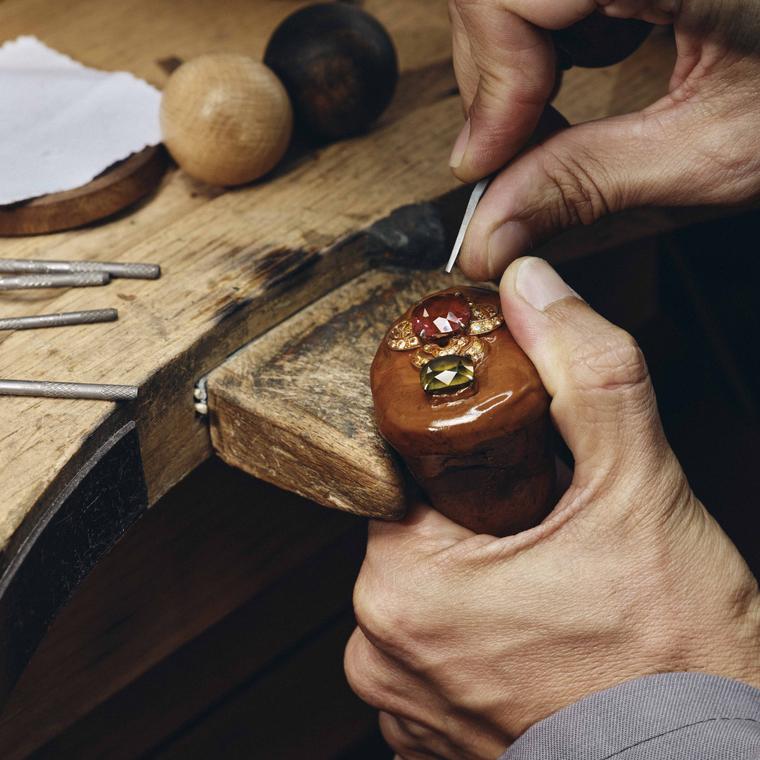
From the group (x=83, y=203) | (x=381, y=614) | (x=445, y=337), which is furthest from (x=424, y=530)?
(x=83, y=203)

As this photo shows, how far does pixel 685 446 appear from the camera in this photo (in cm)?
152

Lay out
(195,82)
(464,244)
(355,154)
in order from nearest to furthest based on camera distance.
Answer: (464,244) < (195,82) < (355,154)

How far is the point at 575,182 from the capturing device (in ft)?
2.85

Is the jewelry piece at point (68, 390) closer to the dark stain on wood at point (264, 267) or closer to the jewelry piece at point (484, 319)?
the dark stain on wood at point (264, 267)

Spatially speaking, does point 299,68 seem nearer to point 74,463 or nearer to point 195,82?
point 195,82

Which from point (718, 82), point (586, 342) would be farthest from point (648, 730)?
point (718, 82)

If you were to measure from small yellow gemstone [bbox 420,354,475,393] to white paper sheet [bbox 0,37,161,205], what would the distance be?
0.52 meters

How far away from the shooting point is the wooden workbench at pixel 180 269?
0.71 meters

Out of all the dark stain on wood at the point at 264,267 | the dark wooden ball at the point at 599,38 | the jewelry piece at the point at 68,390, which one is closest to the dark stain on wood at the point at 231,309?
the dark stain on wood at the point at 264,267

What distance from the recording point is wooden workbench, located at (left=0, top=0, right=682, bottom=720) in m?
0.71

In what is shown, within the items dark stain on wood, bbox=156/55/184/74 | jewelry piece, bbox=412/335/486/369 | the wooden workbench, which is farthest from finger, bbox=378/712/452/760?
dark stain on wood, bbox=156/55/184/74

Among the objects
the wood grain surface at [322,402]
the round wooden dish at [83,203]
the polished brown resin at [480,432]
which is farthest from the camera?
the round wooden dish at [83,203]

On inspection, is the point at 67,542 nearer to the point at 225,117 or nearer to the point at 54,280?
the point at 54,280

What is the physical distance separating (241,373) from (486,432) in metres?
0.28
